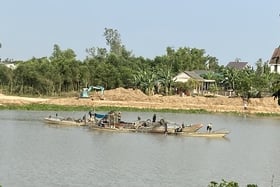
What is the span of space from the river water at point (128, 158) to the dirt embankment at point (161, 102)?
54.5 feet

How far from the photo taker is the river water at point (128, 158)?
21.9m

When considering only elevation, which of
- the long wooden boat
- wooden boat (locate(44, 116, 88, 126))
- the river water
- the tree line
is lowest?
the river water

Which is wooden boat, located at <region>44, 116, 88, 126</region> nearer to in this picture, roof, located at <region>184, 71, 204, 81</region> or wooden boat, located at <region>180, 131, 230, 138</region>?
wooden boat, located at <region>180, 131, 230, 138</region>

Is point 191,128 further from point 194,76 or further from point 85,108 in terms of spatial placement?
point 194,76

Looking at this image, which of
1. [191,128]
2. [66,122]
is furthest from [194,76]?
[191,128]

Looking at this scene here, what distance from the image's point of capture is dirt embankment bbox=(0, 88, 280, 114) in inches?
2292

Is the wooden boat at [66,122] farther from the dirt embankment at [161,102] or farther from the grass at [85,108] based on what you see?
the dirt embankment at [161,102]

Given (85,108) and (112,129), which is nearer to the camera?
(112,129)

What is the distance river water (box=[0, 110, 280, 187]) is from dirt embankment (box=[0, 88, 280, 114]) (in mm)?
16610

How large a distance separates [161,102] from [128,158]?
3300 centimetres

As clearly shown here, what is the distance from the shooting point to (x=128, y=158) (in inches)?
1058

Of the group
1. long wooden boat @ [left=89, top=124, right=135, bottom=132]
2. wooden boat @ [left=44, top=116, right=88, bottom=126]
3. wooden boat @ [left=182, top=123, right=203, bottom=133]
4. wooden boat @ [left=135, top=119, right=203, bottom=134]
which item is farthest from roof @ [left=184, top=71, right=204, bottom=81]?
wooden boat @ [left=182, top=123, right=203, bottom=133]

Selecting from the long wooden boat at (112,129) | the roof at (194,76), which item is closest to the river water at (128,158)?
the long wooden boat at (112,129)

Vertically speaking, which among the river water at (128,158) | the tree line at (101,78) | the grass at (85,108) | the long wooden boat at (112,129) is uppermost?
the tree line at (101,78)
